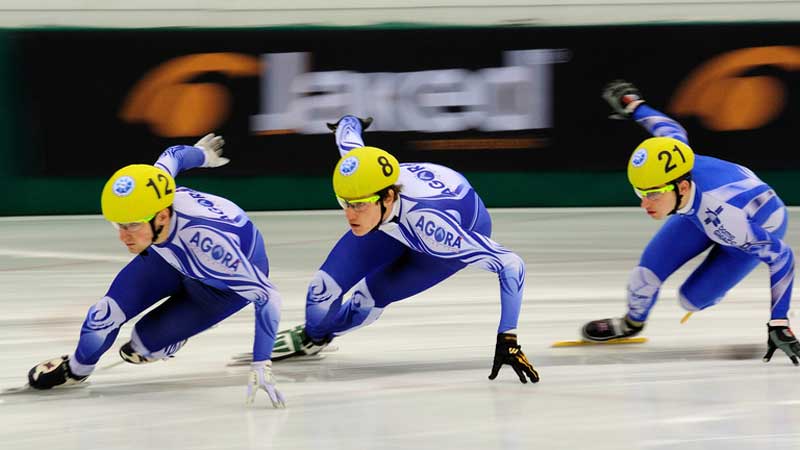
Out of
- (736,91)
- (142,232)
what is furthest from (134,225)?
(736,91)

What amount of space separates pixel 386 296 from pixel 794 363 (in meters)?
1.85

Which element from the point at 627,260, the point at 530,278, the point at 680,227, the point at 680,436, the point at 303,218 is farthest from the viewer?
the point at 303,218

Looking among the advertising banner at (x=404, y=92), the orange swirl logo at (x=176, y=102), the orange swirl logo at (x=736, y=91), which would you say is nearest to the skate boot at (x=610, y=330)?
the advertising banner at (x=404, y=92)

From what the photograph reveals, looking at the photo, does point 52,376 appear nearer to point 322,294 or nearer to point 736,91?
point 322,294

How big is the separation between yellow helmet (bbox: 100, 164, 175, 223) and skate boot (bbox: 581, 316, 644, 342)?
8.12 feet

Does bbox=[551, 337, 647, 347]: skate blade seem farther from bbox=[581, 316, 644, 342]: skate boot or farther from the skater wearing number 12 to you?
the skater wearing number 12

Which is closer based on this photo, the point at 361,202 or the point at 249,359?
the point at 361,202

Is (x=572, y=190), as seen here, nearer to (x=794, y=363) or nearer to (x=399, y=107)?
(x=399, y=107)

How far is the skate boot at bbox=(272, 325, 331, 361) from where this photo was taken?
19.4 ft

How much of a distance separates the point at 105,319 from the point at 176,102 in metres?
6.14

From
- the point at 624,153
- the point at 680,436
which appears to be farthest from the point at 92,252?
the point at 680,436

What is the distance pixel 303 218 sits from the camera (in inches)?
440

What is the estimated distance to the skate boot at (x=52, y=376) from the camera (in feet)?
17.3

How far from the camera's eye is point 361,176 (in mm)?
5043
